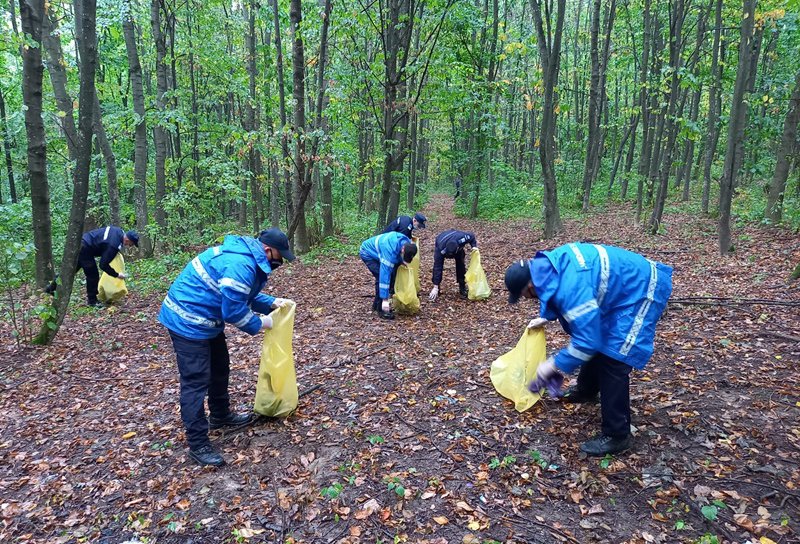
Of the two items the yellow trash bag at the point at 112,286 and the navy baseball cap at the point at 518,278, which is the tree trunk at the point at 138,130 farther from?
the navy baseball cap at the point at 518,278

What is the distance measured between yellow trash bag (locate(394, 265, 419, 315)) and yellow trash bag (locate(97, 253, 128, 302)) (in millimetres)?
5152

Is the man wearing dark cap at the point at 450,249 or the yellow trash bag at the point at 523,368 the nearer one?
the yellow trash bag at the point at 523,368

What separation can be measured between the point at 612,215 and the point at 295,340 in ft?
44.7

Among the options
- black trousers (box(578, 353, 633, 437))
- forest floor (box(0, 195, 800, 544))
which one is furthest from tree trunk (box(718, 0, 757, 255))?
black trousers (box(578, 353, 633, 437))

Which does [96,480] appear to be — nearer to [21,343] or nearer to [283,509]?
[283,509]

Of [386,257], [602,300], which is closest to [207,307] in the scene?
[602,300]

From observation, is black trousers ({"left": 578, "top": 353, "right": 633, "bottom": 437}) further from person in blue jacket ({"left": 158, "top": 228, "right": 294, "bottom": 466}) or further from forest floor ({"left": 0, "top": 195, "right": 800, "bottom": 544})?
person in blue jacket ({"left": 158, "top": 228, "right": 294, "bottom": 466})

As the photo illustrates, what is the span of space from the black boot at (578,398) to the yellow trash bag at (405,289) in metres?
3.21

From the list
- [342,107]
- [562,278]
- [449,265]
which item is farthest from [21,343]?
[342,107]

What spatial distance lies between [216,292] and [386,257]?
3442 millimetres

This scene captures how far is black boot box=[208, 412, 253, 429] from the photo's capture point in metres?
4.09

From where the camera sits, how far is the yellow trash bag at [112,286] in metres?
8.04

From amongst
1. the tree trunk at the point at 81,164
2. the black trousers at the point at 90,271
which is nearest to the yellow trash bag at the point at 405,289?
the tree trunk at the point at 81,164

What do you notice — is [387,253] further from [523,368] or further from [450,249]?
[523,368]
